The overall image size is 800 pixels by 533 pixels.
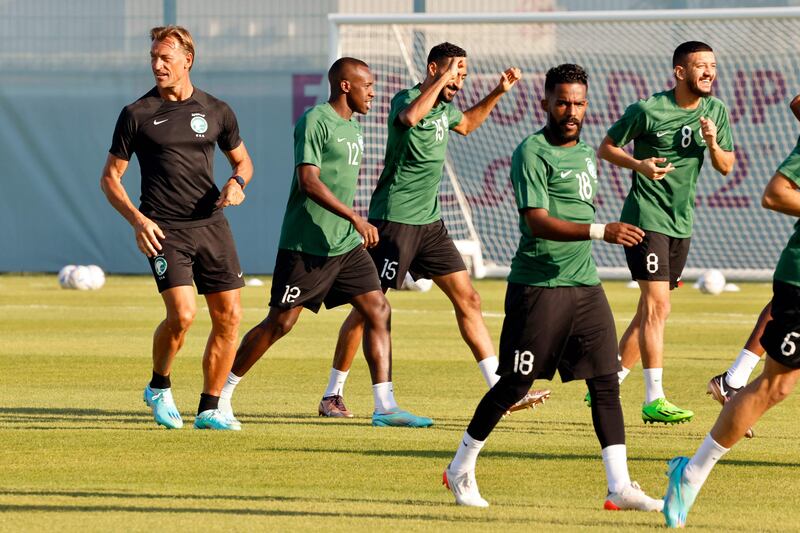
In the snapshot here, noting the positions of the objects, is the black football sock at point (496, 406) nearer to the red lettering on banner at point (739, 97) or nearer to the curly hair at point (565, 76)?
the curly hair at point (565, 76)

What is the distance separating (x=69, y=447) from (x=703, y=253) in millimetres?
17959

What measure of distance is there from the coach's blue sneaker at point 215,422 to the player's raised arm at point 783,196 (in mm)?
3863

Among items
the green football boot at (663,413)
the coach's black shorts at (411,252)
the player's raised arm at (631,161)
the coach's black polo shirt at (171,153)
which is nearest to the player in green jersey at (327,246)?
the coach's black shorts at (411,252)

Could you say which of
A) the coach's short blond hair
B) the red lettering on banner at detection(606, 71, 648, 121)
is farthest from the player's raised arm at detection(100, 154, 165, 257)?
the red lettering on banner at detection(606, 71, 648, 121)

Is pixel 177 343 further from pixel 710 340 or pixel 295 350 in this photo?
pixel 710 340

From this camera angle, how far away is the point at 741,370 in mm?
9156

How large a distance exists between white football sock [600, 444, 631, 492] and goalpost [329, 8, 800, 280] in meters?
16.5

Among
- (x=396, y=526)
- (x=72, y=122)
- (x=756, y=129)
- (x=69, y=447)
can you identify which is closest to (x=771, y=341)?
(x=396, y=526)

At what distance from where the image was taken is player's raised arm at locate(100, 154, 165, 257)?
28.3ft

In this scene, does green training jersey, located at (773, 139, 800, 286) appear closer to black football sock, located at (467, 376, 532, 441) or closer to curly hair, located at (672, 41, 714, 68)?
black football sock, located at (467, 376, 532, 441)

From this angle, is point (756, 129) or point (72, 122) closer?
point (756, 129)

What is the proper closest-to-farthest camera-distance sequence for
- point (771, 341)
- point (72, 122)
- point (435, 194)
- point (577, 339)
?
point (771, 341)
point (577, 339)
point (435, 194)
point (72, 122)

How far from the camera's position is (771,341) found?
19.8 feet

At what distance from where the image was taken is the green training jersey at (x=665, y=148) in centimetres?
967
